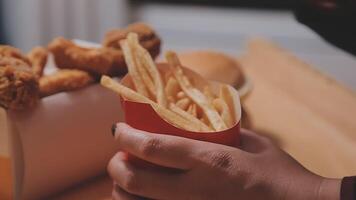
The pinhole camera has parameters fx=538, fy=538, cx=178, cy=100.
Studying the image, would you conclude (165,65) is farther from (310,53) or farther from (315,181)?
(310,53)

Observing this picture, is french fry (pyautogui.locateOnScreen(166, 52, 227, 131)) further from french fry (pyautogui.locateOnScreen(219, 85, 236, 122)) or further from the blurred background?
the blurred background

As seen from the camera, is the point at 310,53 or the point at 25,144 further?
the point at 310,53

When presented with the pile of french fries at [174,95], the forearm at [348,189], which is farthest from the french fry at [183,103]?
the forearm at [348,189]

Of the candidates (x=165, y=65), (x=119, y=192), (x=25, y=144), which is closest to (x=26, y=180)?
(x=25, y=144)

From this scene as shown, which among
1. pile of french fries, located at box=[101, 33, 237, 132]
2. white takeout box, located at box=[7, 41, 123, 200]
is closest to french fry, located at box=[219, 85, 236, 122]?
pile of french fries, located at box=[101, 33, 237, 132]

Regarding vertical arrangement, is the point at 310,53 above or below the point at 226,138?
below

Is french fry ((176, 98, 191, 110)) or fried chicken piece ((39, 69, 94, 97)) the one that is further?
fried chicken piece ((39, 69, 94, 97))

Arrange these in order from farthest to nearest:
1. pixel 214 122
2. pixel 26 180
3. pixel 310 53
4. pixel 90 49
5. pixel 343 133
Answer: pixel 310 53, pixel 343 133, pixel 90 49, pixel 26 180, pixel 214 122

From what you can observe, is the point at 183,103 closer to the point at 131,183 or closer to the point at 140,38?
the point at 131,183
